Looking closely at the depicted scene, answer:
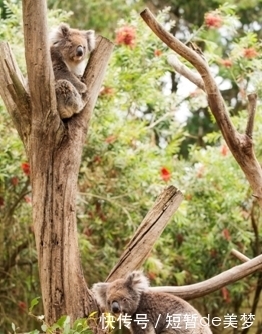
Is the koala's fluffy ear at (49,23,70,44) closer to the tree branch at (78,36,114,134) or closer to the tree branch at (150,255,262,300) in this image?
the tree branch at (78,36,114,134)

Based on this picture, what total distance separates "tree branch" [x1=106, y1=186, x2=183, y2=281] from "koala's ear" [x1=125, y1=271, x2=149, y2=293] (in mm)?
74

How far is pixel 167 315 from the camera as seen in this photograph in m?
3.28

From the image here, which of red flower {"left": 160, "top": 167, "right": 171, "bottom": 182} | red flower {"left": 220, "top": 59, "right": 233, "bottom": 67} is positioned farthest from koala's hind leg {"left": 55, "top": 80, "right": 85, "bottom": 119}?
red flower {"left": 220, "top": 59, "right": 233, "bottom": 67}

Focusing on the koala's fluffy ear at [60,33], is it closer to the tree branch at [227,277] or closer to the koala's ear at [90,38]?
the koala's ear at [90,38]

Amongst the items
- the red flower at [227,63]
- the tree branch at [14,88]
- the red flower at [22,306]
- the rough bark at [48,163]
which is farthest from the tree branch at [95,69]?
the red flower at [22,306]

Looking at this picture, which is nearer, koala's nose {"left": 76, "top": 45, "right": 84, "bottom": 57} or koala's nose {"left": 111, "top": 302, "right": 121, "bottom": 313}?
koala's nose {"left": 111, "top": 302, "right": 121, "bottom": 313}

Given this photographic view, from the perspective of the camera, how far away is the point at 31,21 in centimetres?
304

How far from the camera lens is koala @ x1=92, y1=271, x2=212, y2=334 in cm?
318

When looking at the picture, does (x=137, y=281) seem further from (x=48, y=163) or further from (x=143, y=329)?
(x=48, y=163)

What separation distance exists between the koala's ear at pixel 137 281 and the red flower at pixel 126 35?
1974 millimetres

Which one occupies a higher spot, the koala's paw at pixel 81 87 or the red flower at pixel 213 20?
the red flower at pixel 213 20

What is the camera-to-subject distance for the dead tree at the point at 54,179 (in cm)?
305


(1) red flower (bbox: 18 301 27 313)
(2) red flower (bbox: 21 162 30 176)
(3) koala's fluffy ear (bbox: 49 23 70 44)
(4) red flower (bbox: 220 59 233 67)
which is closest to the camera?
(3) koala's fluffy ear (bbox: 49 23 70 44)

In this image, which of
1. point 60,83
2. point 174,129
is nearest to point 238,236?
point 174,129
